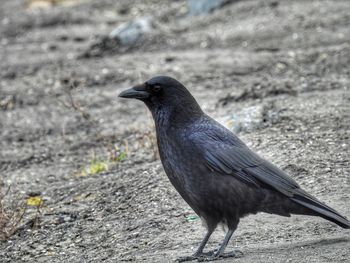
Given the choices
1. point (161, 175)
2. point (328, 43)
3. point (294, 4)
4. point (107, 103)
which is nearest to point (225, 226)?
point (161, 175)

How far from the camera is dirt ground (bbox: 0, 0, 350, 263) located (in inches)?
253

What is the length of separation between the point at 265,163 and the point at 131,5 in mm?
10339

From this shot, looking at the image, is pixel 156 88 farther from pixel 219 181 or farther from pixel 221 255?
pixel 221 255

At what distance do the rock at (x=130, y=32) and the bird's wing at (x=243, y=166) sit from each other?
7.45 meters

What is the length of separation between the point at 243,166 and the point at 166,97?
82cm

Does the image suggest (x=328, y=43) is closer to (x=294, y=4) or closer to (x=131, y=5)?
(x=294, y=4)

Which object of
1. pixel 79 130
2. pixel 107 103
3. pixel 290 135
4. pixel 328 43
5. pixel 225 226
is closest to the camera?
pixel 225 226

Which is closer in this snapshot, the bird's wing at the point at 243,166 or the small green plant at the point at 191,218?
the bird's wing at the point at 243,166

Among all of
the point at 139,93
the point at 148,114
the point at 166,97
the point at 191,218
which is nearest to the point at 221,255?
the point at 191,218

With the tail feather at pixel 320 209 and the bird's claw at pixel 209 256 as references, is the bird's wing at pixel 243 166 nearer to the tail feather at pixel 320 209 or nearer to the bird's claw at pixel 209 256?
the tail feather at pixel 320 209

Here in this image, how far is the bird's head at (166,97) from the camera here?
6.01 meters

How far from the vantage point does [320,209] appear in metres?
5.57

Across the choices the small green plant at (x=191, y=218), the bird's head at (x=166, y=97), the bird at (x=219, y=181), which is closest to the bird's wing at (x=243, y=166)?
the bird at (x=219, y=181)

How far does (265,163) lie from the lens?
5.91 meters
